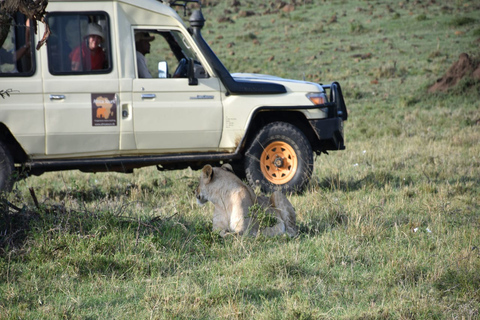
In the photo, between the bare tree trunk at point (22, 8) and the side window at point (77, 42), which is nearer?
the bare tree trunk at point (22, 8)

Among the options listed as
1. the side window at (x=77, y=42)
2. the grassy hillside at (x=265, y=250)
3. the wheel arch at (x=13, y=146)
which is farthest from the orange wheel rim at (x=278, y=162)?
the wheel arch at (x=13, y=146)

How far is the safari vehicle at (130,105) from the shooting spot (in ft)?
20.9

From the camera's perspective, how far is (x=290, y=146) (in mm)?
7070

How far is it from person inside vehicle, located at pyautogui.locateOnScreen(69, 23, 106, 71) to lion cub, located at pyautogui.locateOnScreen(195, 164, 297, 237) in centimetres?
238

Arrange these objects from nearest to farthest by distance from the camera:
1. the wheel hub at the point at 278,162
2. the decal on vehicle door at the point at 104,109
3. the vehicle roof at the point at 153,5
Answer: the decal on vehicle door at the point at 104,109
the vehicle roof at the point at 153,5
the wheel hub at the point at 278,162

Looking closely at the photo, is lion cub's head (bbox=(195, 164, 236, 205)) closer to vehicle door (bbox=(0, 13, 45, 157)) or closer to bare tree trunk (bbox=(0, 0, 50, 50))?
bare tree trunk (bbox=(0, 0, 50, 50))

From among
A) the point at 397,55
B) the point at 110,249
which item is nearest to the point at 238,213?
the point at 110,249

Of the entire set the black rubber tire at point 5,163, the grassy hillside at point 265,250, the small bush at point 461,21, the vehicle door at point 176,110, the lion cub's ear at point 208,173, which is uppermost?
the small bush at point 461,21

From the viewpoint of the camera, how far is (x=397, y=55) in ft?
62.3

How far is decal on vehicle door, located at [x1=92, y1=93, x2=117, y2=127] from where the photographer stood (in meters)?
6.45

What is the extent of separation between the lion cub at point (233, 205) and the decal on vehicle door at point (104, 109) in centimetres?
202

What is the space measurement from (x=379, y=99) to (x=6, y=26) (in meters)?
12.1

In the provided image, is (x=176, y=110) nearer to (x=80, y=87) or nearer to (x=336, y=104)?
(x=80, y=87)

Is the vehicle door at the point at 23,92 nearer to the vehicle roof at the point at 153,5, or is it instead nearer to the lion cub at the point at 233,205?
the vehicle roof at the point at 153,5
